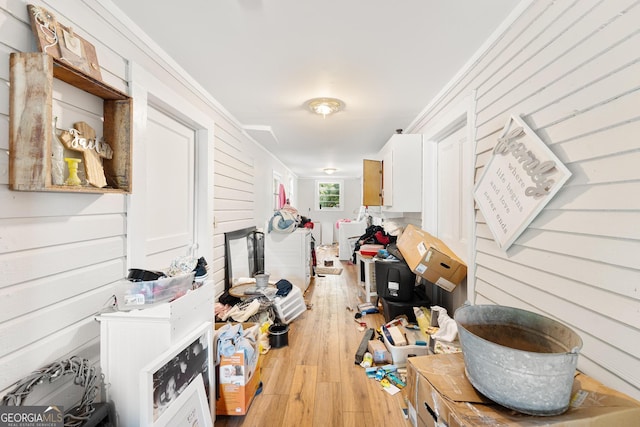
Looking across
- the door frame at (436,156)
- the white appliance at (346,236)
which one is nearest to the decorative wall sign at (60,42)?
the door frame at (436,156)

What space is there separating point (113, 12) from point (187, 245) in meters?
1.71

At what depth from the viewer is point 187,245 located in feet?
8.04

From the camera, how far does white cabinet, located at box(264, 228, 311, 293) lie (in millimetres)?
3982

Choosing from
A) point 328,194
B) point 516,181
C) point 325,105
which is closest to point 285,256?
point 325,105

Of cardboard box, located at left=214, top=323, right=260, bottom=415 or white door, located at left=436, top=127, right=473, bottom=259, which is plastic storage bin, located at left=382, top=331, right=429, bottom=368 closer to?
white door, located at left=436, top=127, right=473, bottom=259

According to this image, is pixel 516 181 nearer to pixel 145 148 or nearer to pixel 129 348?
pixel 129 348

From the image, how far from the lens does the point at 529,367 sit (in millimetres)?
792

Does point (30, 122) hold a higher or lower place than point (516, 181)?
higher

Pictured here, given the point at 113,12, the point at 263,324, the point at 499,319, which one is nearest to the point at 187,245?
the point at 263,324

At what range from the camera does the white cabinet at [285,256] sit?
13.1ft

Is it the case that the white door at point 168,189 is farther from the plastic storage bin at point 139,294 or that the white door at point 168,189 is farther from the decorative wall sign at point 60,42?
the decorative wall sign at point 60,42

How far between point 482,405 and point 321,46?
203 centimetres

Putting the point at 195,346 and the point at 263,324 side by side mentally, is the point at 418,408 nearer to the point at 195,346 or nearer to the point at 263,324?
the point at 195,346

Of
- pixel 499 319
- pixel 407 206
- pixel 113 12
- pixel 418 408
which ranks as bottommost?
pixel 418 408
